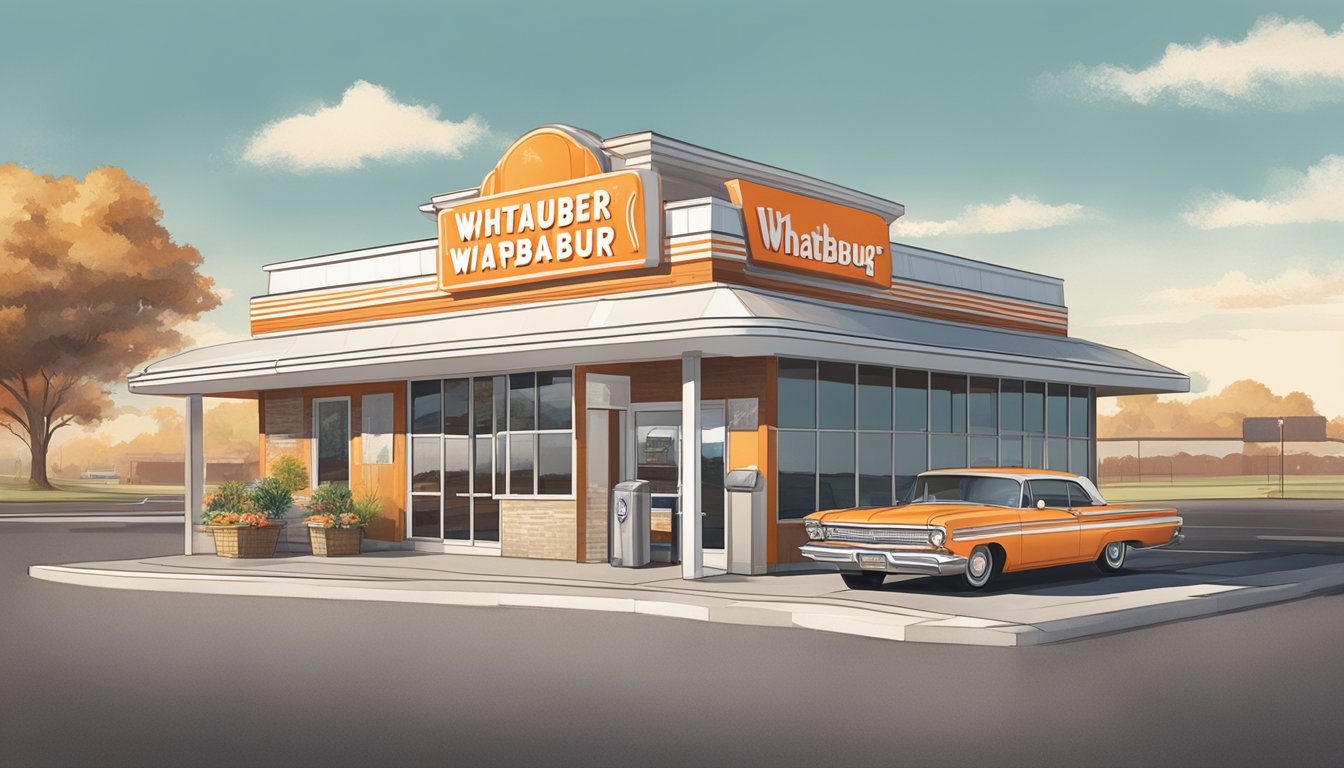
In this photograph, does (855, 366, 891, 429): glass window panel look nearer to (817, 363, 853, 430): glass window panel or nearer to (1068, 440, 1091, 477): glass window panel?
(817, 363, 853, 430): glass window panel

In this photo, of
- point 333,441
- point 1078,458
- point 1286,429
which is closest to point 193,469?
point 333,441

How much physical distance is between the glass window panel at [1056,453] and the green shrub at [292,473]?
14959mm

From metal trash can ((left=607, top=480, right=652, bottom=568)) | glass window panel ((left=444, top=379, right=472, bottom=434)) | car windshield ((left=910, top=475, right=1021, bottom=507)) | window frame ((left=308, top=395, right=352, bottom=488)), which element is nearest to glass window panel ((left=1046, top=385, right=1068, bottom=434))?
car windshield ((left=910, top=475, right=1021, bottom=507))

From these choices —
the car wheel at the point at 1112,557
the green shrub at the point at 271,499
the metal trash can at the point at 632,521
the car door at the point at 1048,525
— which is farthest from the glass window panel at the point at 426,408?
the car wheel at the point at 1112,557

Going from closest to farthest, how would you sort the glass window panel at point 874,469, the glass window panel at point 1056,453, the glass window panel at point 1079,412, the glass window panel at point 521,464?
the glass window panel at point 874,469, the glass window panel at point 521,464, the glass window panel at point 1056,453, the glass window panel at point 1079,412

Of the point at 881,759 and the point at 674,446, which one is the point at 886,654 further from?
the point at 674,446

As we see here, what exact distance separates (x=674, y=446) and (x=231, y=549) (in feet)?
28.1

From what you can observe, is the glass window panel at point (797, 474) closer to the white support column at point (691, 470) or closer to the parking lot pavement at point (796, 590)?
the parking lot pavement at point (796, 590)

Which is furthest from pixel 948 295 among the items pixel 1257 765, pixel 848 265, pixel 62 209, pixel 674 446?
pixel 62 209

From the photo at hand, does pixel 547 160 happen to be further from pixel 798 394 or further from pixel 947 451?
pixel 947 451

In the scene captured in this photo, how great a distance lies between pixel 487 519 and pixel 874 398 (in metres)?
7.19

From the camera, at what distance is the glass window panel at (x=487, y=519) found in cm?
2309

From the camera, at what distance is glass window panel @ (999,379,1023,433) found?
24.8 m

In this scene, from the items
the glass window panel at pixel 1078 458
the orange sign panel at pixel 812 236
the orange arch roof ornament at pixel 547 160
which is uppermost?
the orange arch roof ornament at pixel 547 160
